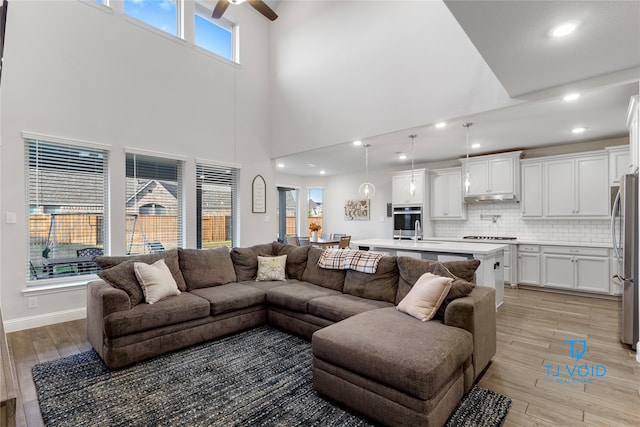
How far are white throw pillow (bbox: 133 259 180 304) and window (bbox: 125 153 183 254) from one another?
1691 millimetres

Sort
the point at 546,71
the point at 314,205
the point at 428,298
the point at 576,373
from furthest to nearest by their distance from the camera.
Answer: the point at 314,205
the point at 546,71
the point at 576,373
the point at 428,298

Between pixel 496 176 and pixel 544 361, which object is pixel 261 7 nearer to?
pixel 496 176

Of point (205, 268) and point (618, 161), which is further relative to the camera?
point (618, 161)

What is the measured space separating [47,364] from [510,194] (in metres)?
6.95

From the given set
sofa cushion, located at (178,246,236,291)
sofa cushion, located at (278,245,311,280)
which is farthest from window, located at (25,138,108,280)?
sofa cushion, located at (278,245,311,280)

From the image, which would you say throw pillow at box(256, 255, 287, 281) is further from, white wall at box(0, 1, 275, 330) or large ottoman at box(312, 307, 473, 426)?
large ottoman at box(312, 307, 473, 426)

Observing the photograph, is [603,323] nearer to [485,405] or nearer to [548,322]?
[548,322]

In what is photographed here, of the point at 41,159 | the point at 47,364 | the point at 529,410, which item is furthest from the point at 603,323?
the point at 41,159

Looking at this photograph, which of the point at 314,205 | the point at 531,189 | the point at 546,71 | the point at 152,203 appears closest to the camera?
the point at 546,71

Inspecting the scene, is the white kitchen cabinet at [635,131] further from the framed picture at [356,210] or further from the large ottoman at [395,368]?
the framed picture at [356,210]

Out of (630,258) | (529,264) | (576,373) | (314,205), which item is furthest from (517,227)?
(314,205)

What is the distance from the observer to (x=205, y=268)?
12.4 feet

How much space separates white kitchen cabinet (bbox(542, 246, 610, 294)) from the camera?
16.2ft

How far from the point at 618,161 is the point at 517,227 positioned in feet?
6.10
